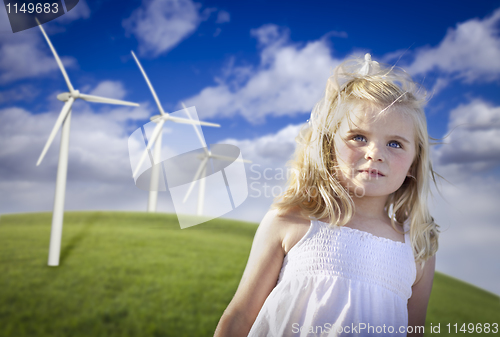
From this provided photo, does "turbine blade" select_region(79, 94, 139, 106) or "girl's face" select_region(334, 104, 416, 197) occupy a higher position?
"turbine blade" select_region(79, 94, 139, 106)

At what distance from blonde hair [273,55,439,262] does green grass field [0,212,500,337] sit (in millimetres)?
6036

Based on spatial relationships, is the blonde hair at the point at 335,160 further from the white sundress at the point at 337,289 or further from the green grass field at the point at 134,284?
the green grass field at the point at 134,284

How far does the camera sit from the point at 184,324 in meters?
8.63

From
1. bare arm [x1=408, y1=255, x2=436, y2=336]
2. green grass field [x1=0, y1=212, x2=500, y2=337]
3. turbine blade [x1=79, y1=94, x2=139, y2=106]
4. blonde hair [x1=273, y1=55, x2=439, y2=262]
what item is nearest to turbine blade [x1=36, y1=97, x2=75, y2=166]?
turbine blade [x1=79, y1=94, x2=139, y2=106]

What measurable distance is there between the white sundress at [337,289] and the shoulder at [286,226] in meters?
0.02

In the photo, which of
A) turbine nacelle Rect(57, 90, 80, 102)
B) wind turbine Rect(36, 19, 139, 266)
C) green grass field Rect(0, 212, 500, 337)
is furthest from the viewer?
turbine nacelle Rect(57, 90, 80, 102)

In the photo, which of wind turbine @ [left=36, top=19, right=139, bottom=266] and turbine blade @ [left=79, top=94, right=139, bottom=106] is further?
turbine blade @ [left=79, top=94, right=139, bottom=106]

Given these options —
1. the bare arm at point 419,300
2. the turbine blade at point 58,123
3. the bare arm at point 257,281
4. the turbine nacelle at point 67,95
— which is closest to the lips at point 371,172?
the bare arm at point 257,281

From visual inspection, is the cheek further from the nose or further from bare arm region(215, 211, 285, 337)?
bare arm region(215, 211, 285, 337)

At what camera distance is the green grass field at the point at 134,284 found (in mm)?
9039

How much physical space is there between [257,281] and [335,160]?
1.82 ft

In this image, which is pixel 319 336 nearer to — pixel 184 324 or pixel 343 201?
pixel 343 201

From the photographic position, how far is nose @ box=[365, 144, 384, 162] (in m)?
1.11

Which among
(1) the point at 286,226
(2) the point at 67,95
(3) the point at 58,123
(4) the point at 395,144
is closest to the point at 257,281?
(1) the point at 286,226
